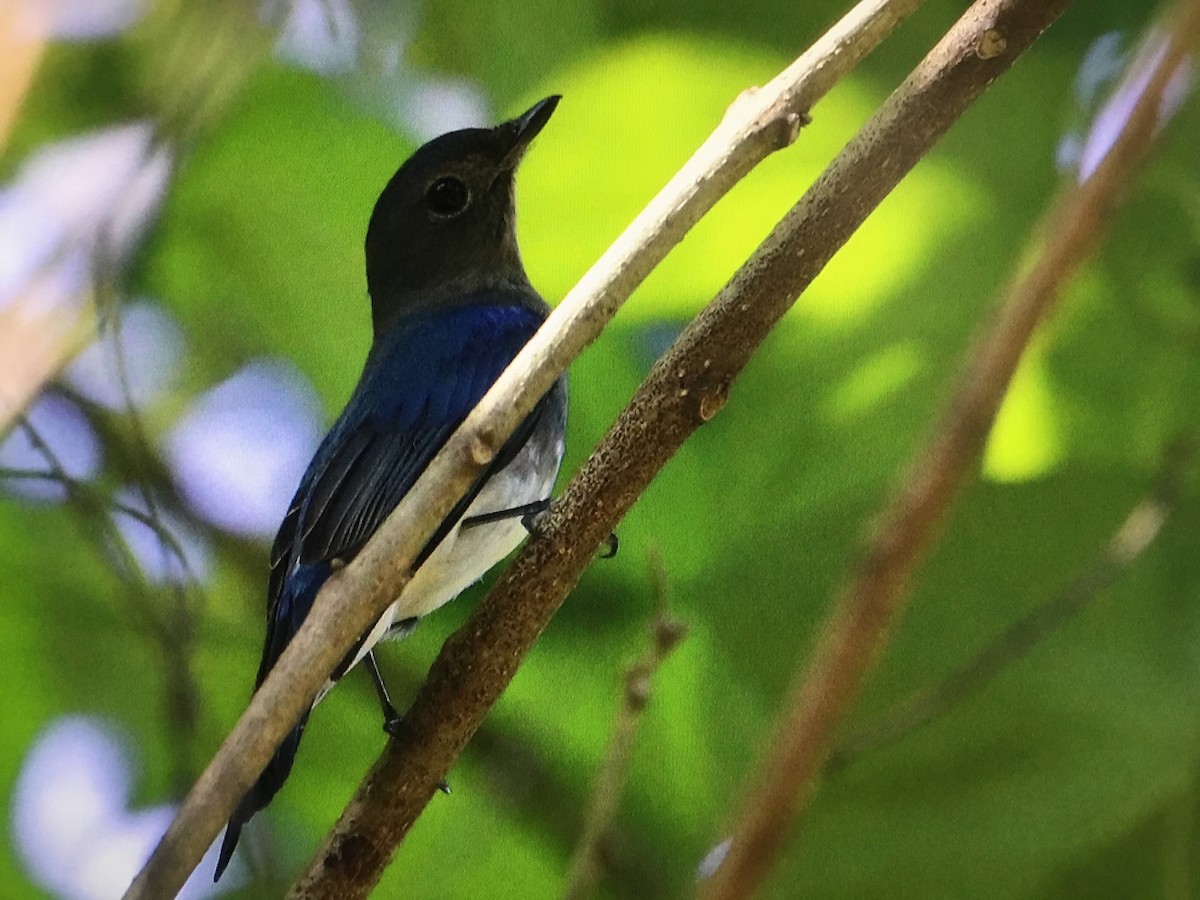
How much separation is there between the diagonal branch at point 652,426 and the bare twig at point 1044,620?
399 millimetres

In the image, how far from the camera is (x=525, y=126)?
1170 millimetres

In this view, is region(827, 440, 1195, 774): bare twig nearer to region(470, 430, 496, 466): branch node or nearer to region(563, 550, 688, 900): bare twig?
region(563, 550, 688, 900): bare twig

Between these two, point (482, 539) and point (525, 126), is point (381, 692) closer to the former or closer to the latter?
point (482, 539)

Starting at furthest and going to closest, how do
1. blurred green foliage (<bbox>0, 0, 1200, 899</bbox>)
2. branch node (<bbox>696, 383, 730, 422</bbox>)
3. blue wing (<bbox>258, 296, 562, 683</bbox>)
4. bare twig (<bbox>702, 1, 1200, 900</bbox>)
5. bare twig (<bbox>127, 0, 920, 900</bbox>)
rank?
1. blurred green foliage (<bbox>0, 0, 1200, 899</bbox>)
2. blue wing (<bbox>258, 296, 562, 683</bbox>)
3. branch node (<bbox>696, 383, 730, 422</bbox>)
4. bare twig (<bbox>127, 0, 920, 900</bbox>)
5. bare twig (<bbox>702, 1, 1200, 900</bbox>)

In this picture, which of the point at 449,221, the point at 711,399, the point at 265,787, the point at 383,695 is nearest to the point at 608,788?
the point at 383,695

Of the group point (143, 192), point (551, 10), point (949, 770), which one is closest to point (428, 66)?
point (551, 10)

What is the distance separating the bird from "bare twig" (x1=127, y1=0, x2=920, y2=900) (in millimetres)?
209

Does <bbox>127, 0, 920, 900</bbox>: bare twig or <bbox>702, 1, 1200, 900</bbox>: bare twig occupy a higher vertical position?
<bbox>127, 0, 920, 900</bbox>: bare twig

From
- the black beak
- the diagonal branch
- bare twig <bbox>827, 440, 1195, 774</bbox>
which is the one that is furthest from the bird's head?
bare twig <bbox>827, 440, 1195, 774</bbox>

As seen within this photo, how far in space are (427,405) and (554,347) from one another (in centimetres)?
35

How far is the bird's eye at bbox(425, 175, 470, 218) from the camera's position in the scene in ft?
4.04

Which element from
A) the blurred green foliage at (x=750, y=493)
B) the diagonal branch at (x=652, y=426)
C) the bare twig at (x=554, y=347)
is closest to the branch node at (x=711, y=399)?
the diagonal branch at (x=652, y=426)

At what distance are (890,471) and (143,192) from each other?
75 centimetres

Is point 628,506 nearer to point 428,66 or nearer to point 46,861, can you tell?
point 428,66
